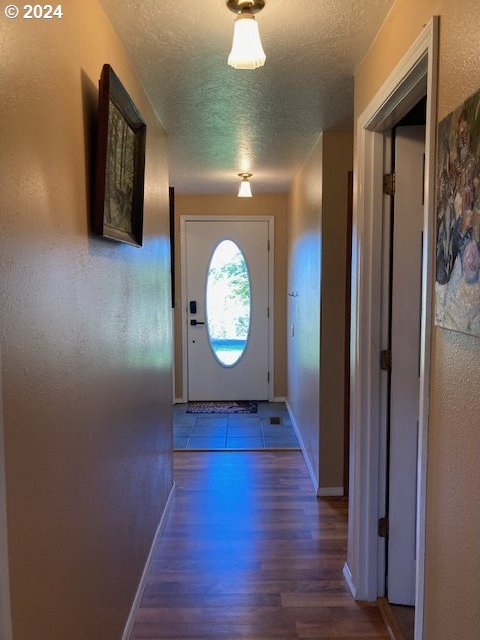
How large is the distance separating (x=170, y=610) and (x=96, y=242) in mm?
1557

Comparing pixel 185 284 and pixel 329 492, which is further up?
pixel 185 284

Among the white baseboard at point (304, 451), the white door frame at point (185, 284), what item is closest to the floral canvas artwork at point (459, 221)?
the white baseboard at point (304, 451)

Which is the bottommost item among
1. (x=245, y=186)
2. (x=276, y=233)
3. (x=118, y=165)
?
(x=118, y=165)

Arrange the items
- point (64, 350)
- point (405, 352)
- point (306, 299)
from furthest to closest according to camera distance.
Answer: point (306, 299), point (405, 352), point (64, 350)

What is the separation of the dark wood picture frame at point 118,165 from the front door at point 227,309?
10.7 ft

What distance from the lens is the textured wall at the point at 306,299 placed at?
10.5ft

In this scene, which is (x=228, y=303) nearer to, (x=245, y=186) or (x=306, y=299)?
(x=245, y=186)

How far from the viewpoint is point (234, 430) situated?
439cm

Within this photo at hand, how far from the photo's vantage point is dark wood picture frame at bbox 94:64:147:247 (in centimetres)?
142

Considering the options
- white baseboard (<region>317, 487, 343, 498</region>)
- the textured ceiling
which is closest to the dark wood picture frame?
the textured ceiling

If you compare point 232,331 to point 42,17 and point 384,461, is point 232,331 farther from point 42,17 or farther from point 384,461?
point 42,17

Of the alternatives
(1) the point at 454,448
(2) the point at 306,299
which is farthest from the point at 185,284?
(1) the point at 454,448

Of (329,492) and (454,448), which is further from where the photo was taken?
(329,492)

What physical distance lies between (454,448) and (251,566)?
1.58 metres
